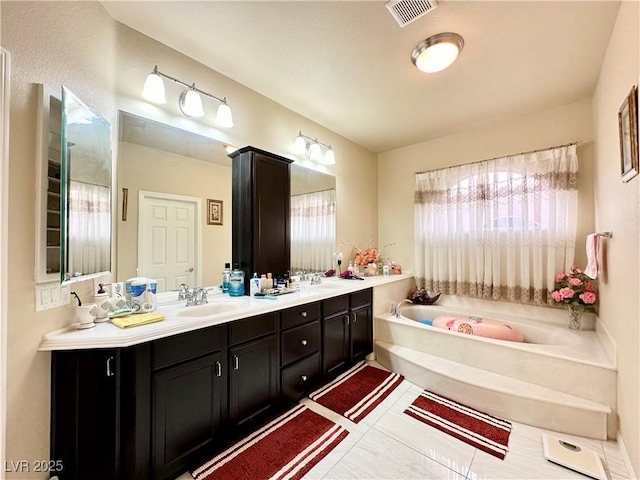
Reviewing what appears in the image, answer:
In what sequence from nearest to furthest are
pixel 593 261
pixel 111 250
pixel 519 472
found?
pixel 519 472 → pixel 111 250 → pixel 593 261

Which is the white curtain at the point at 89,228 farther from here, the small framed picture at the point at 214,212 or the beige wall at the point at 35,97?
the small framed picture at the point at 214,212

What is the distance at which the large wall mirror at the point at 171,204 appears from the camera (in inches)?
68.9

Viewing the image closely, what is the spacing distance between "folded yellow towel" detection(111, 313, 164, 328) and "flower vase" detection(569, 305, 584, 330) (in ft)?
11.4

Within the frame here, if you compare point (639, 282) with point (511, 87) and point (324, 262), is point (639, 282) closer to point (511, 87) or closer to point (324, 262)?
point (511, 87)

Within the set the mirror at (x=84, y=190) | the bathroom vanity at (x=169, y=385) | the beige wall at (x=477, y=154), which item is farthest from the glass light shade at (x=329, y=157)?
the mirror at (x=84, y=190)

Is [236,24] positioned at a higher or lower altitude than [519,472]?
higher

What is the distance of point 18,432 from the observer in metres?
1.15

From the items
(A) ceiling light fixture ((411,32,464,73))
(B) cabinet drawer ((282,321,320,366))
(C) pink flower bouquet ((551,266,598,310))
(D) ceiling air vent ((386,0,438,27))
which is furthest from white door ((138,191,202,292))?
(C) pink flower bouquet ((551,266,598,310))

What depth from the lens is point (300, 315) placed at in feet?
6.91

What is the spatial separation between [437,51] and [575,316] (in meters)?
2.73

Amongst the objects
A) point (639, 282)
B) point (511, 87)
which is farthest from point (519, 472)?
point (511, 87)

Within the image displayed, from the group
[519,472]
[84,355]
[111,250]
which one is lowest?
[519,472]

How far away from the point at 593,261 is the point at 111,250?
3475mm

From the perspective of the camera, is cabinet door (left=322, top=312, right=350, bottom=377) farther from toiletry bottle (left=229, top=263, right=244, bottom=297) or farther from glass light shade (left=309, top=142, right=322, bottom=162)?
glass light shade (left=309, top=142, right=322, bottom=162)
